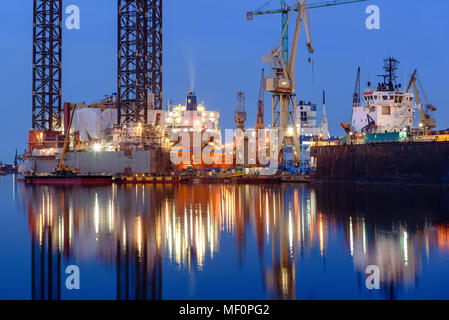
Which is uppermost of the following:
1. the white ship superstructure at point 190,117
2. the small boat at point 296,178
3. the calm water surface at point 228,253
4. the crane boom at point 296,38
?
the crane boom at point 296,38

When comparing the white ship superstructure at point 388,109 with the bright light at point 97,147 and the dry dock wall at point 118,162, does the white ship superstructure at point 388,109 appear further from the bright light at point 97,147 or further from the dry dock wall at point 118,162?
the bright light at point 97,147

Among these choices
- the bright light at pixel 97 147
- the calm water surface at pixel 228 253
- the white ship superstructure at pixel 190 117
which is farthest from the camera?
the white ship superstructure at pixel 190 117

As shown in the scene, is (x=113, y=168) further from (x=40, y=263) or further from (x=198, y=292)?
(x=198, y=292)

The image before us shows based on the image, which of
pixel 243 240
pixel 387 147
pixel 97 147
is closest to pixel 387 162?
pixel 387 147

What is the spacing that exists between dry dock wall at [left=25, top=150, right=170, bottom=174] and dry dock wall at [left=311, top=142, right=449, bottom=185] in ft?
70.0

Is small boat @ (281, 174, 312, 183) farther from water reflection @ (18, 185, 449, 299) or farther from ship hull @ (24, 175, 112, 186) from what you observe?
water reflection @ (18, 185, 449, 299)

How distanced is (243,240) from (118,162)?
51.3m

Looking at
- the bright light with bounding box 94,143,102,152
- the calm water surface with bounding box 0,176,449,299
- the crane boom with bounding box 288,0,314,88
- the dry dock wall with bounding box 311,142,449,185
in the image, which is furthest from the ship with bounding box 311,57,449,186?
the bright light with bounding box 94,143,102,152

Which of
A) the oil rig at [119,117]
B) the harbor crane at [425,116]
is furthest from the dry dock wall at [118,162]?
the harbor crane at [425,116]

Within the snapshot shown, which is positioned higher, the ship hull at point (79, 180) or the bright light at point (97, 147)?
the bright light at point (97, 147)

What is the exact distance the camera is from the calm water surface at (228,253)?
448 inches

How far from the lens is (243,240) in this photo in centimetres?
1758

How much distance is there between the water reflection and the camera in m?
12.3

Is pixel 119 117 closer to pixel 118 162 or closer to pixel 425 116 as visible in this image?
pixel 118 162
